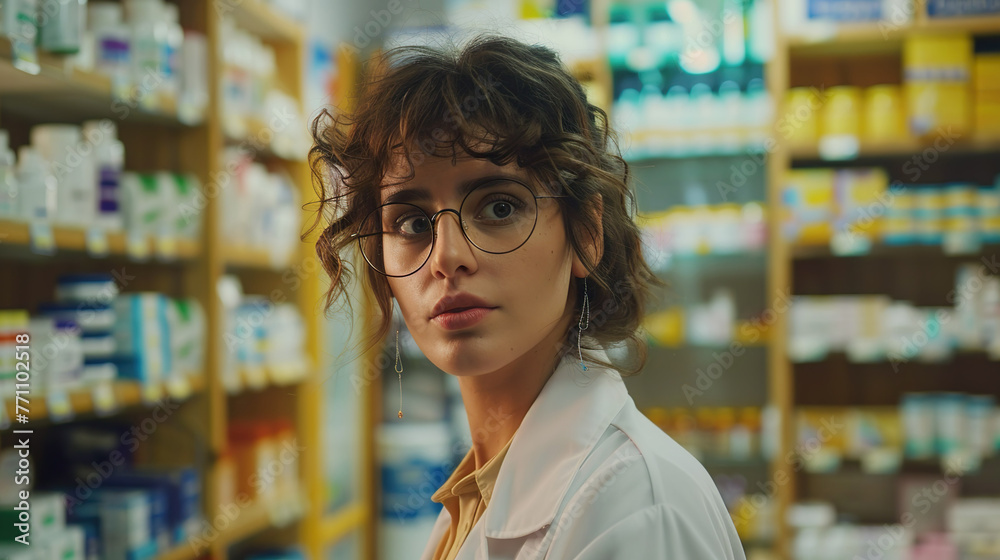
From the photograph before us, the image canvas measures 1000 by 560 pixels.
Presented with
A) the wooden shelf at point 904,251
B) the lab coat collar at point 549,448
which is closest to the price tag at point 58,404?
the lab coat collar at point 549,448

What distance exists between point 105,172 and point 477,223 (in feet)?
5.35

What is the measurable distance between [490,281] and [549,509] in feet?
0.90

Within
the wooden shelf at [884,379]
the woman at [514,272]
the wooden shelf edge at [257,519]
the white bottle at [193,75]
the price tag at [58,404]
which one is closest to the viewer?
the woman at [514,272]

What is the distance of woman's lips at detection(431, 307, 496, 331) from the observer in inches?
38.6

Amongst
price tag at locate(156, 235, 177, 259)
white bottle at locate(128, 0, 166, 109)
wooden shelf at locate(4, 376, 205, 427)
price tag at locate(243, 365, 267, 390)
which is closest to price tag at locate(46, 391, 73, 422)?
wooden shelf at locate(4, 376, 205, 427)

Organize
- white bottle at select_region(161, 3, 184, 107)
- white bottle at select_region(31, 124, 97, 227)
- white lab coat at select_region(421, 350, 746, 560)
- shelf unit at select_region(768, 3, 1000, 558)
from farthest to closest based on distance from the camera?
shelf unit at select_region(768, 3, 1000, 558)
white bottle at select_region(161, 3, 184, 107)
white bottle at select_region(31, 124, 97, 227)
white lab coat at select_region(421, 350, 746, 560)

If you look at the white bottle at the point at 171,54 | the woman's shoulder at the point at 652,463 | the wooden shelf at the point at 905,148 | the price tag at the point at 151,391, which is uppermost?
the white bottle at the point at 171,54

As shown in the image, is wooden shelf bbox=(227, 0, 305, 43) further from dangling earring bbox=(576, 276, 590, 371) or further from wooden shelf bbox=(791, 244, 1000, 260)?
wooden shelf bbox=(791, 244, 1000, 260)

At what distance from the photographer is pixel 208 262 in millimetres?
2740

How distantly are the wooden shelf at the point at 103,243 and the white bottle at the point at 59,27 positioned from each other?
16.6 inches

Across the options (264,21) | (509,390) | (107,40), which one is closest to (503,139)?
(509,390)

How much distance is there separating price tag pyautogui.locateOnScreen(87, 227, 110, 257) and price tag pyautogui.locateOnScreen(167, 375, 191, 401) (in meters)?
0.50

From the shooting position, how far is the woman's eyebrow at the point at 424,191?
99 centimetres

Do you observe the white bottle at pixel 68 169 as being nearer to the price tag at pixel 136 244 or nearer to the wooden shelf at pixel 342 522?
the price tag at pixel 136 244
